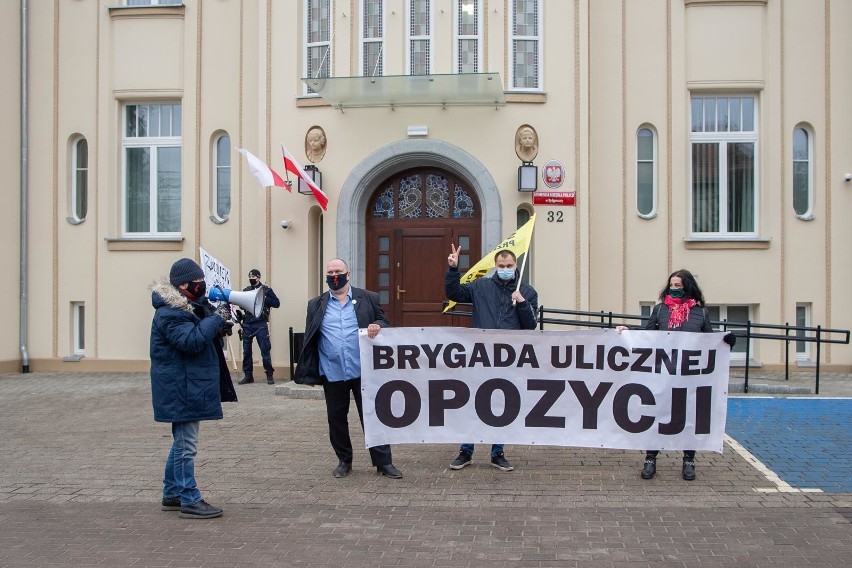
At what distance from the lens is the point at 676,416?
25.1 feet

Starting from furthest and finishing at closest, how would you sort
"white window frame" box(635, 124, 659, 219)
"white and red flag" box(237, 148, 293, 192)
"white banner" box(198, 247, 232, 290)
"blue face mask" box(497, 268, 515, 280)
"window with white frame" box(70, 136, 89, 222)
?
1. "window with white frame" box(70, 136, 89, 222)
2. "white window frame" box(635, 124, 659, 219)
3. "white and red flag" box(237, 148, 293, 192)
4. "white banner" box(198, 247, 232, 290)
5. "blue face mask" box(497, 268, 515, 280)

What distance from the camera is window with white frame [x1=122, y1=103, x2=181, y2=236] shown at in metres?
15.9

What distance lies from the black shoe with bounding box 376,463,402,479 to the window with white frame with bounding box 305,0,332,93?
8.16 metres

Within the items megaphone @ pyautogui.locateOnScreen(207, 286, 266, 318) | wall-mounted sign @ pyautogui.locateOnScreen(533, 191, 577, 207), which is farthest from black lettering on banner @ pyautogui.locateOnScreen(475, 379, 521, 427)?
wall-mounted sign @ pyautogui.locateOnScreen(533, 191, 577, 207)

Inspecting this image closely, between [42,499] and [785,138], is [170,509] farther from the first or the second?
[785,138]

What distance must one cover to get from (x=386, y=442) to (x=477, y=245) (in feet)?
23.4

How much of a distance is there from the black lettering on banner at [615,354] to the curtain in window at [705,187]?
7950 mm

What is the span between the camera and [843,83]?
14.7m

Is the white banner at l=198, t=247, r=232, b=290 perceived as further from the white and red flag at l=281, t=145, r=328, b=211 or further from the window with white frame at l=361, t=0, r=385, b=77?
the window with white frame at l=361, t=0, r=385, b=77

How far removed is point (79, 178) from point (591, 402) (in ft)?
38.5

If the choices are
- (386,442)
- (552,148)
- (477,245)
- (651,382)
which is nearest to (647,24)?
(552,148)

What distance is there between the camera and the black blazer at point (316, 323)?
766 centimetres

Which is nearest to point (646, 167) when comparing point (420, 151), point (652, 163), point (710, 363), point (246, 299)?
point (652, 163)

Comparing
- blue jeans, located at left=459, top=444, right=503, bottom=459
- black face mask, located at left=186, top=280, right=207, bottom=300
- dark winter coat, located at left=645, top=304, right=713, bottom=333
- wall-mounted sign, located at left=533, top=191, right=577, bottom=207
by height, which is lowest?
blue jeans, located at left=459, top=444, right=503, bottom=459
